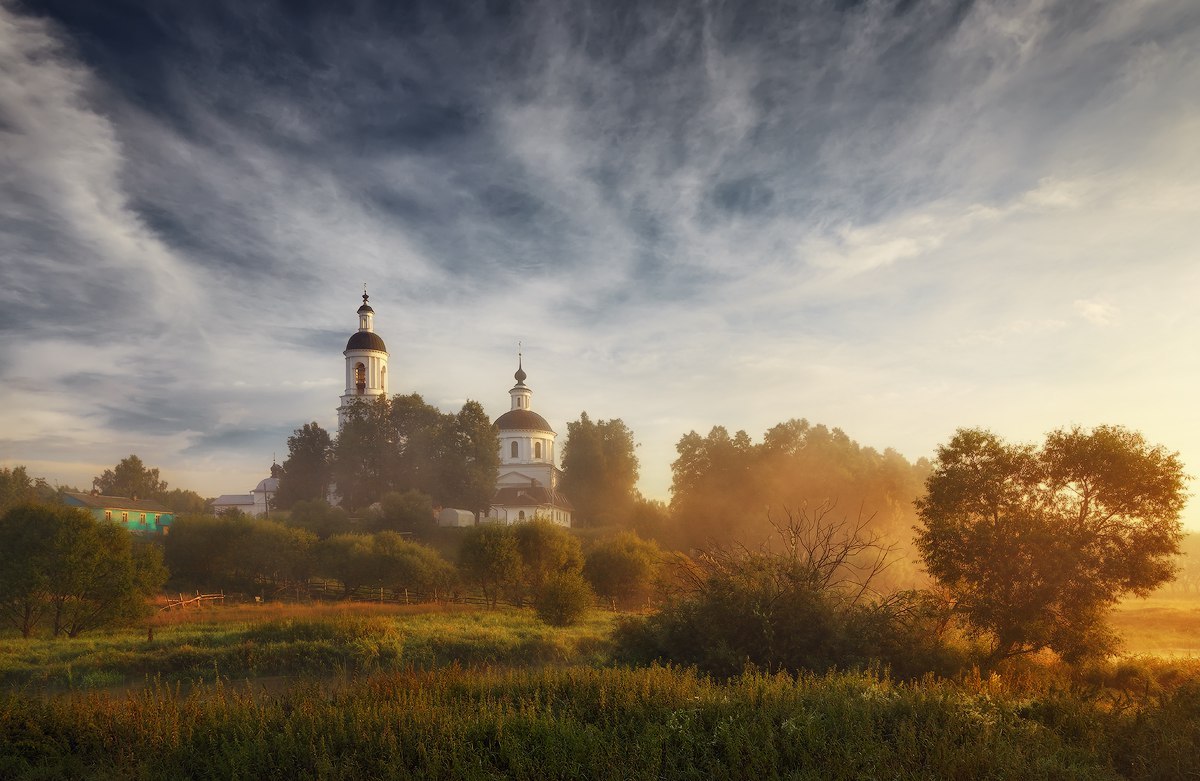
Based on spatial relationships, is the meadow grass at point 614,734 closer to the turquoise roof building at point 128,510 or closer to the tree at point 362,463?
the tree at point 362,463

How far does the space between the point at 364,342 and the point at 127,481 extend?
58.0m

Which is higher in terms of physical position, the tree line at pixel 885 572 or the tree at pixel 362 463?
the tree at pixel 362 463

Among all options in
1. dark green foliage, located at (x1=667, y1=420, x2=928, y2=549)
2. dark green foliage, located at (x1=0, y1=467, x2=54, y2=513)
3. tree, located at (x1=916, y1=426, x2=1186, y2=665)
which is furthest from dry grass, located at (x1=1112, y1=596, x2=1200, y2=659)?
dark green foliage, located at (x1=0, y1=467, x2=54, y2=513)

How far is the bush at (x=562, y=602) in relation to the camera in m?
29.9

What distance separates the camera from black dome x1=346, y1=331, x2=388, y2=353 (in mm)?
75625

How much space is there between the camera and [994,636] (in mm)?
20578

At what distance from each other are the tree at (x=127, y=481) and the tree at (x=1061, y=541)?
11479cm

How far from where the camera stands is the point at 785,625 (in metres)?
15.3

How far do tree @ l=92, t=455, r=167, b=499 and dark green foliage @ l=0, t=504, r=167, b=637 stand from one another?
291ft

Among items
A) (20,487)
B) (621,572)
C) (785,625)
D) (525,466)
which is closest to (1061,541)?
(785,625)

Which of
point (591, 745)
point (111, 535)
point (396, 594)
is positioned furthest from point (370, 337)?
point (591, 745)

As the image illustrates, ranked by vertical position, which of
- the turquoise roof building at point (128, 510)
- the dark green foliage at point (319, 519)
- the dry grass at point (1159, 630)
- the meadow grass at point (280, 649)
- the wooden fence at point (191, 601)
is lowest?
the dry grass at point (1159, 630)

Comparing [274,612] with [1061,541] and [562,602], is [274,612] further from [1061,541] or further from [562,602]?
[1061,541]

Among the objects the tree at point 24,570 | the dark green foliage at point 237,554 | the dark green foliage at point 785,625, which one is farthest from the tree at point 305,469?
the dark green foliage at point 785,625
